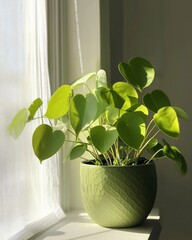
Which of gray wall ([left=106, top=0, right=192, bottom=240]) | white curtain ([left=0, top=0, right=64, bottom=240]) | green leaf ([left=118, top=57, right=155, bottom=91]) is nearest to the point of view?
white curtain ([left=0, top=0, right=64, bottom=240])

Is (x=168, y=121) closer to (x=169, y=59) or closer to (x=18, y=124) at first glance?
(x=18, y=124)

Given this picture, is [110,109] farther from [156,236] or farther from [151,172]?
[156,236]

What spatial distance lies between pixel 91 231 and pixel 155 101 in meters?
0.44

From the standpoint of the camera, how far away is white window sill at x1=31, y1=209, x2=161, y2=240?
131 cm

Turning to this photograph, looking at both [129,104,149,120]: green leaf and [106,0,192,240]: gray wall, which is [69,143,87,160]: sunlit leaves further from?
[106,0,192,240]: gray wall

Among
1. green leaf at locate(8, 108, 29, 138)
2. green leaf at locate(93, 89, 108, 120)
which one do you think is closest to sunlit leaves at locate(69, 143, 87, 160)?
green leaf at locate(93, 89, 108, 120)

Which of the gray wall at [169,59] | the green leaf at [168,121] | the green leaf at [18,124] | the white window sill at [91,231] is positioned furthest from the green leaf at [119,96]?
the gray wall at [169,59]

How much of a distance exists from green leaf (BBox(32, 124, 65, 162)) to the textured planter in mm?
177

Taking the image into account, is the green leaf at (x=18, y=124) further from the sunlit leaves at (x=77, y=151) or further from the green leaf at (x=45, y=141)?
the sunlit leaves at (x=77, y=151)

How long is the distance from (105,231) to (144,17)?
0.92m

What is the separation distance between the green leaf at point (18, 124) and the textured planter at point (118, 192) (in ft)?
0.90

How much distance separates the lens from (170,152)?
1.36 metres

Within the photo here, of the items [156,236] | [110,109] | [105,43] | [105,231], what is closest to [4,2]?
[110,109]

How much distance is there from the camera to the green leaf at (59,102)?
49.4 inches
